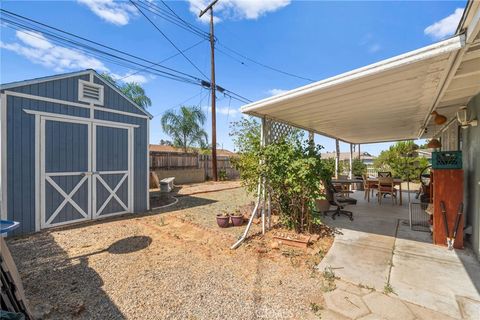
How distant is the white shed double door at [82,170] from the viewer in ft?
14.4

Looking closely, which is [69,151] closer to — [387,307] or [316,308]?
[316,308]

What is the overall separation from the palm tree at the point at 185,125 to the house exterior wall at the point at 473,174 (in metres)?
14.6

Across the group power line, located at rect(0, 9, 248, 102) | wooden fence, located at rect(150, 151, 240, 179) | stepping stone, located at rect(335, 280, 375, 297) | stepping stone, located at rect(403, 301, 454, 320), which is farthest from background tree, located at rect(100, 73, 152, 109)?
stepping stone, located at rect(403, 301, 454, 320)

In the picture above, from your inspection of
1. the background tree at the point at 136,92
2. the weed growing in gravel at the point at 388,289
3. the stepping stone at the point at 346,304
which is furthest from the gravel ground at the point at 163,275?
the background tree at the point at 136,92

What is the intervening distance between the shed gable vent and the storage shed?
2cm

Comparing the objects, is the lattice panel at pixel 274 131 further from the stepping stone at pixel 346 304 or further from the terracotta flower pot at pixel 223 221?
the stepping stone at pixel 346 304

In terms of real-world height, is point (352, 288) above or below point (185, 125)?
below

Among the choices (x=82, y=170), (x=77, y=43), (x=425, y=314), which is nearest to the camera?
(x=425, y=314)

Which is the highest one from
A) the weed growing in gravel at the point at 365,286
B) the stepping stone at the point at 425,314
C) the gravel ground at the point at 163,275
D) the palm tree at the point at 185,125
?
the palm tree at the point at 185,125

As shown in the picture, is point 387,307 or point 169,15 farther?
point 169,15

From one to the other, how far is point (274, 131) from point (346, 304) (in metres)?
3.10

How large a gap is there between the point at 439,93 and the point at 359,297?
9.58 feet

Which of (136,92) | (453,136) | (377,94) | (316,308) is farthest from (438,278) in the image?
(136,92)

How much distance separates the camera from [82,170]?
4852 mm
